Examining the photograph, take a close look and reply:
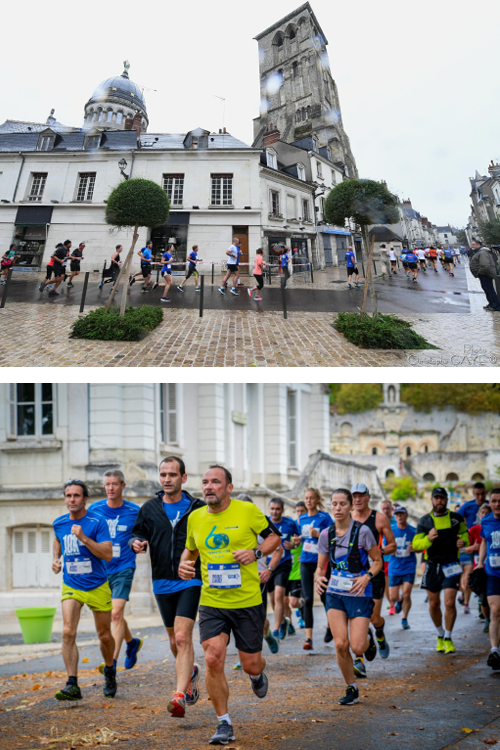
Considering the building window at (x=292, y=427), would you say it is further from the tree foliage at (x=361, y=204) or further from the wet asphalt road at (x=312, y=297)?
the wet asphalt road at (x=312, y=297)

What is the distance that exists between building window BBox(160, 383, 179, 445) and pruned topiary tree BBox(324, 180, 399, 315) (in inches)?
289

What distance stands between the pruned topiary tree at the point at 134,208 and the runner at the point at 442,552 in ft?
13.7

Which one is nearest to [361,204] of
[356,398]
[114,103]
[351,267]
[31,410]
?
[351,267]

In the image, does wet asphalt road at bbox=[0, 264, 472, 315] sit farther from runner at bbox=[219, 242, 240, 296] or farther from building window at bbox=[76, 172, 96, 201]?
building window at bbox=[76, 172, 96, 201]

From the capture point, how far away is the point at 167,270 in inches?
312

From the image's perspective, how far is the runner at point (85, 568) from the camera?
481 centimetres

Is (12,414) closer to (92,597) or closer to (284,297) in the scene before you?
(284,297)

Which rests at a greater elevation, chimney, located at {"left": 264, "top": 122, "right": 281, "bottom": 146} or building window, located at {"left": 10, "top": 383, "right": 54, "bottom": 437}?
chimney, located at {"left": 264, "top": 122, "right": 281, "bottom": 146}

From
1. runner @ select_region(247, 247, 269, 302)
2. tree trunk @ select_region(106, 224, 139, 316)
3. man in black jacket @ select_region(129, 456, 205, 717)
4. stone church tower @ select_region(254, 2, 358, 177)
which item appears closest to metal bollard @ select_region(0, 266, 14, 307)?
tree trunk @ select_region(106, 224, 139, 316)

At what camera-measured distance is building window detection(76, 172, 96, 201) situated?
7.84 meters

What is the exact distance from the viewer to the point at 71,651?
470 centimetres

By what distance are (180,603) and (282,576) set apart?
342cm

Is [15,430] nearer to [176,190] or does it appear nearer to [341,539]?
[176,190]

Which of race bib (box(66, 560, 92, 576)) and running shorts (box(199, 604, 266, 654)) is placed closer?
running shorts (box(199, 604, 266, 654))
